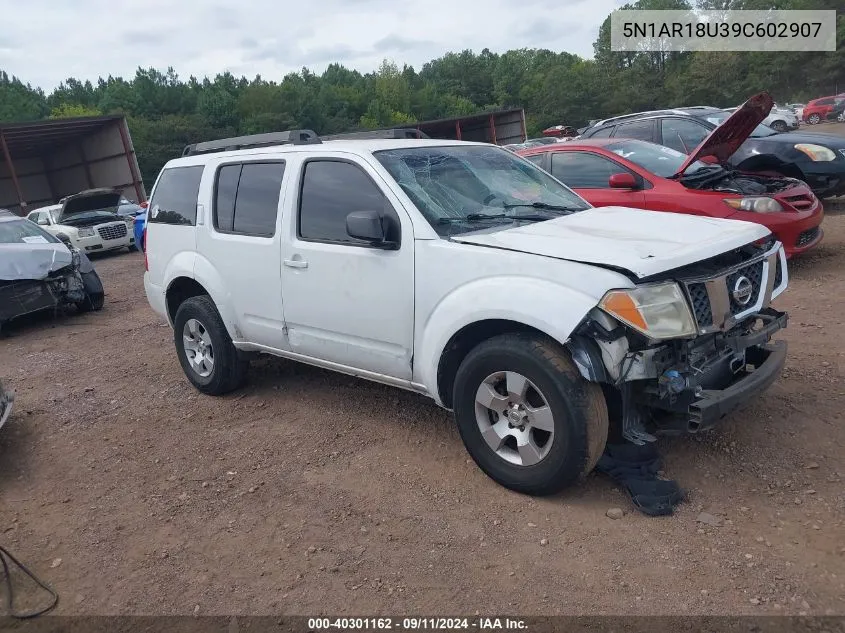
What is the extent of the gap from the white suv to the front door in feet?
0.04

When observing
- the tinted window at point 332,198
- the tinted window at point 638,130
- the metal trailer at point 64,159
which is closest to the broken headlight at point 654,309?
the tinted window at point 332,198

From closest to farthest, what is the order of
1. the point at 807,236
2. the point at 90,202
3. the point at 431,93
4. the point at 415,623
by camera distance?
the point at 415,623, the point at 807,236, the point at 90,202, the point at 431,93

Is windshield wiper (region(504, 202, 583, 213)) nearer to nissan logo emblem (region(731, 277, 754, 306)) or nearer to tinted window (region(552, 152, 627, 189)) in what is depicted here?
nissan logo emblem (region(731, 277, 754, 306))

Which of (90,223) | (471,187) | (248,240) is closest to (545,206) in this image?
(471,187)

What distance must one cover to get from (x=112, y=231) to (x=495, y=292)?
15.3m

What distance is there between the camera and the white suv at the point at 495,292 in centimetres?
312

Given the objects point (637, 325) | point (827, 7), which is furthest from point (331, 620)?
point (827, 7)

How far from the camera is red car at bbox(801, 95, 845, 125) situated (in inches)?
1469

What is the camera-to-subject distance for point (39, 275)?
27.8 ft

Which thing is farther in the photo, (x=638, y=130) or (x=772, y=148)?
(x=638, y=130)

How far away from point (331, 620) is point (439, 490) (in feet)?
3.49

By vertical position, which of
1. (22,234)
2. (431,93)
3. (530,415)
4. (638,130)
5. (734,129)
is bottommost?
(431,93)

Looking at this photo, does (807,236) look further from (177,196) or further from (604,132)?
(177,196)

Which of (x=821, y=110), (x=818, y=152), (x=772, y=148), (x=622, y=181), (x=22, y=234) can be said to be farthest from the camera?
(x=821, y=110)
